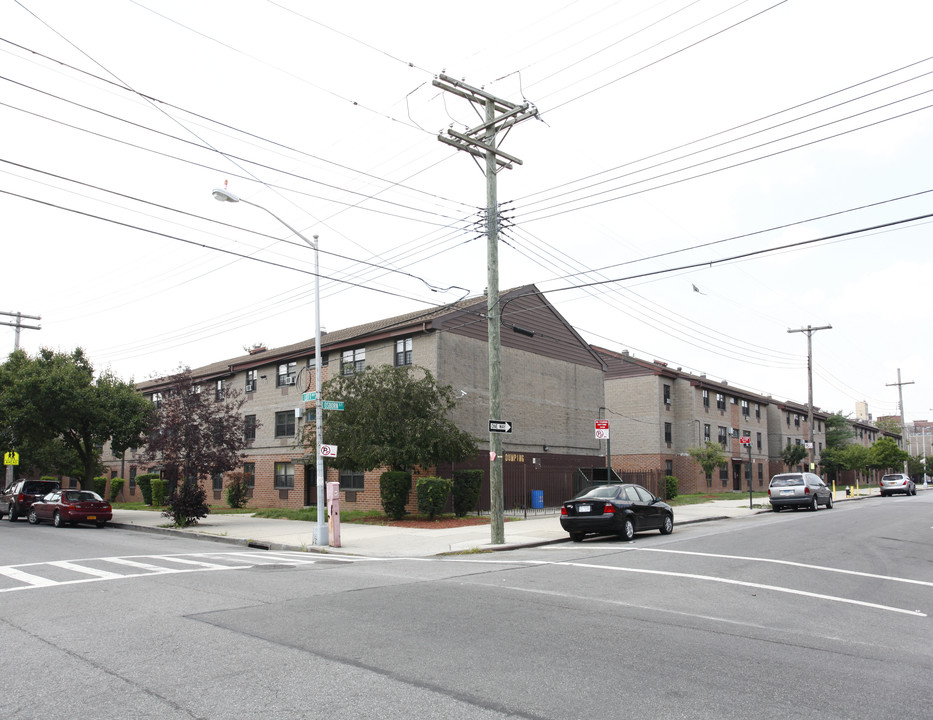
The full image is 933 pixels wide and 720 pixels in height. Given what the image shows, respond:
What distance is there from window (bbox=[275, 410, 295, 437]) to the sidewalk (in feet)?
23.6

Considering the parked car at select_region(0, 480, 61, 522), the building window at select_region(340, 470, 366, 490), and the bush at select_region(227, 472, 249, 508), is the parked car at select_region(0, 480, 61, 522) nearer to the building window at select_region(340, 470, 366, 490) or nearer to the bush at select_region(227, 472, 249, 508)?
the bush at select_region(227, 472, 249, 508)

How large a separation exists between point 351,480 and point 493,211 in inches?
669

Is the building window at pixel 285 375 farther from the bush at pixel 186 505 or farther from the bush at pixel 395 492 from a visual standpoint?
the bush at pixel 395 492

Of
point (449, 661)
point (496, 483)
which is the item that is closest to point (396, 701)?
point (449, 661)

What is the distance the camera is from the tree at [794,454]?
190 feet

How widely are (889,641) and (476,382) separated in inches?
962

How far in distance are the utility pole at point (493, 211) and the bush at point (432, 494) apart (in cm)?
616

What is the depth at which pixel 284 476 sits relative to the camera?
35.8 meters

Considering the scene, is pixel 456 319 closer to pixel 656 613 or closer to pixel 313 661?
pixel 656 613

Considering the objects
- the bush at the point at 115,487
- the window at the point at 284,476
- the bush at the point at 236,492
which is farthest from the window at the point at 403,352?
the bush at the point at 115,487

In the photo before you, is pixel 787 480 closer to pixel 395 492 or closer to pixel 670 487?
pixel 670 487

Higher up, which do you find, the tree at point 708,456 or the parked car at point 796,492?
the tree at point 708,456

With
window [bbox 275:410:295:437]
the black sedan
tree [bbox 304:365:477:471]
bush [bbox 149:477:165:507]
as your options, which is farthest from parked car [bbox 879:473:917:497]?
bush [bbox 149:477:165:507]

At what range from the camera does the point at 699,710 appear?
197 inches
